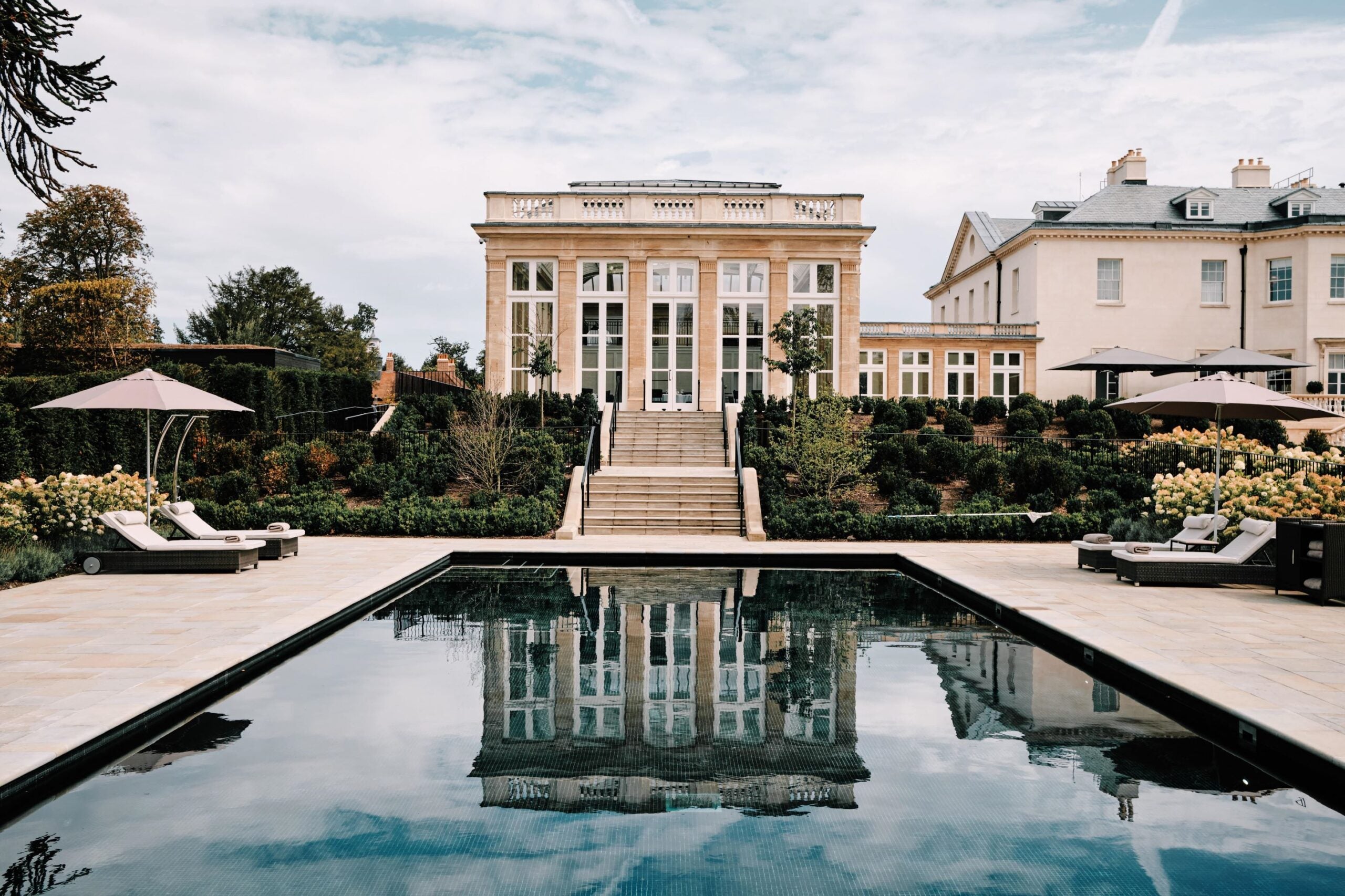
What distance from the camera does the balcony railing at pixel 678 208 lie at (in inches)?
1107

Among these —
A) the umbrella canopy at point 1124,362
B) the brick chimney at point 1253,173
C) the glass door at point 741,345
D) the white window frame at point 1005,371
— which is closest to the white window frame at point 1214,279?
the brick chimney at point 1253,173

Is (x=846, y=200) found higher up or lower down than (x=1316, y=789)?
higher up

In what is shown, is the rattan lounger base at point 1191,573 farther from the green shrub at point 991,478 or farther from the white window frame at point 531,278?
the white window frame at point 531,278

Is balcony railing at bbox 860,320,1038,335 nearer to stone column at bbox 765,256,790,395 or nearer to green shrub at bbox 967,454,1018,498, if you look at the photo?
stone column at bbox 765,256,790,395

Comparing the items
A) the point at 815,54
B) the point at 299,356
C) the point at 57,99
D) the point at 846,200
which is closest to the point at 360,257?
the point at 299,356

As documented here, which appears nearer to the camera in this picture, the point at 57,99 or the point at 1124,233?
the point at 57,99

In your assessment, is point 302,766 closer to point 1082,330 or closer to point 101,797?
point 101,797

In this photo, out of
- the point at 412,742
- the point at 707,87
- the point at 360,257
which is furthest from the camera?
the point at 360,257

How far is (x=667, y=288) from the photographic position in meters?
28.3

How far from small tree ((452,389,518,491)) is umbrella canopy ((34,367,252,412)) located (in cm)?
671

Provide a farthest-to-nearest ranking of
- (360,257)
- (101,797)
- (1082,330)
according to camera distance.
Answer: (360,257)
(1082,330)
(101,797)

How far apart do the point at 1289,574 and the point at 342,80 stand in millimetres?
16443

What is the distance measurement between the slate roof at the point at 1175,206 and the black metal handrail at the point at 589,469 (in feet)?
73.0

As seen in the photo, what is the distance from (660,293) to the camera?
28234 millimetres
